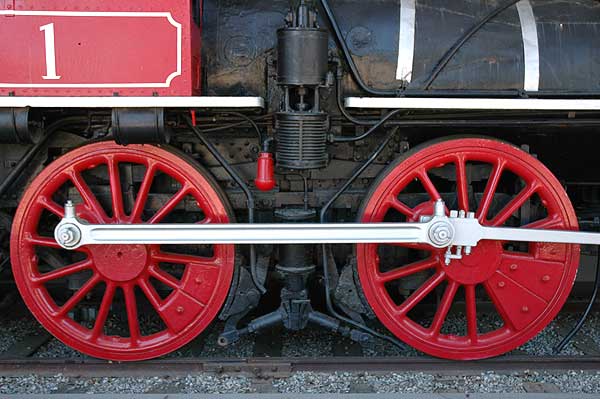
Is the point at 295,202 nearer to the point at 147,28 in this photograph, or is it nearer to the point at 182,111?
the point at 182,111

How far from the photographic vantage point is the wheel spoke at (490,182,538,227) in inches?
119

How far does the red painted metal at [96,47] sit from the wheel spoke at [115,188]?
0.43 m

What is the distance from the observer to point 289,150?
286 centimetres

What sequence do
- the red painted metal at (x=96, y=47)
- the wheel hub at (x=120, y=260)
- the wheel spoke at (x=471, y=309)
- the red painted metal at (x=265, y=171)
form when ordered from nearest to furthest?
1. the red painted metal at (x=96, y=47)
2. the red painted metal at (x=265, y=171)
3. the wheel hub at (x=120, y=260)
4. the wheel spoke at (x=471, y=309)

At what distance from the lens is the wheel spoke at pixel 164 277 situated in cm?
302

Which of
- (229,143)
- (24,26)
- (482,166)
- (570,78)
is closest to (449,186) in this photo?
(482,166)

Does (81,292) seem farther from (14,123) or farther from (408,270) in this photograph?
(408,270)

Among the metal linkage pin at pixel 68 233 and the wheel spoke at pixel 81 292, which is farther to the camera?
the wheel spoke at pixel 81 292

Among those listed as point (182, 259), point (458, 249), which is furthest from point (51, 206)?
point (458, 249)

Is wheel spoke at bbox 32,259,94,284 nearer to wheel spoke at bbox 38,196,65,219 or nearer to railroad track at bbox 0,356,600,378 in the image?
wheel spoke at bbox 38,196,65,219

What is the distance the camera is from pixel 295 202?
315 centimetres

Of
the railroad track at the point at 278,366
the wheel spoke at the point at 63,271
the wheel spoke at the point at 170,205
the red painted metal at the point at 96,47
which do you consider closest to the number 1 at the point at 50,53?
the red painted metal at the point at 96,47

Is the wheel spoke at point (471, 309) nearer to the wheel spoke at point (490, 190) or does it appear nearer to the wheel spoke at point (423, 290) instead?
the wheel spoke at point (423, 290)

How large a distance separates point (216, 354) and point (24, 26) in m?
1.89
